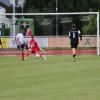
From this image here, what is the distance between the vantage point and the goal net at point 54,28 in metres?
35.5

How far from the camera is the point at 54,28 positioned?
39.6m

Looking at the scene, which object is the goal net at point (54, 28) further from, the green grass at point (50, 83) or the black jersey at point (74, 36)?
the green grass at point (50, 83)

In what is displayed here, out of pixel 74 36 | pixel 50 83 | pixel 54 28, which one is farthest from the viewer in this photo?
pixel 54 28

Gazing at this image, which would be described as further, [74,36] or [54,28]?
[54,28]

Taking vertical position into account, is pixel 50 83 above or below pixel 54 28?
below

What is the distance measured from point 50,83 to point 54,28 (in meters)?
23.5

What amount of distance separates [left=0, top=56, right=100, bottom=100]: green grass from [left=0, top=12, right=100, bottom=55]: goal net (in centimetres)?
1334

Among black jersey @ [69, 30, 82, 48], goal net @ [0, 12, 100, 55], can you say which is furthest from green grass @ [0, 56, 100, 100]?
goal net @ [0, 12, 100, 55]

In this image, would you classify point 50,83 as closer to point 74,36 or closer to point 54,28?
point 74,36

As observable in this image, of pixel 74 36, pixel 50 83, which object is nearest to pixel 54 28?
pixel 74 36

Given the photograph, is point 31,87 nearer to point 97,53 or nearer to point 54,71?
point 54,71

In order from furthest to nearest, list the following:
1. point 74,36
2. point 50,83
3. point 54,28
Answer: point 54,28 → point 74,36 → point 50,83

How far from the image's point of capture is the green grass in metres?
13.5

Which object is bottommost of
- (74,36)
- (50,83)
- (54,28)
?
(50,83)
